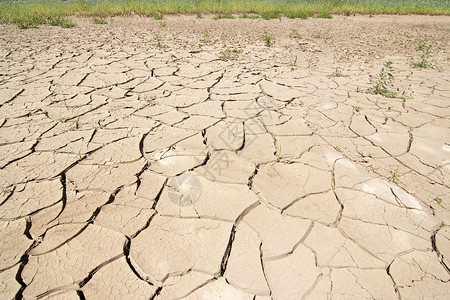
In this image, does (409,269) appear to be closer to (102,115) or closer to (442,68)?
(102,115)

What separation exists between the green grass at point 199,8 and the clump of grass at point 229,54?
320 cm

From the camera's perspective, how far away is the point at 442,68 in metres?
3.91

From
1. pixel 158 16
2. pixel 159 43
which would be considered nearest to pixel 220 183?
pixel 159 43

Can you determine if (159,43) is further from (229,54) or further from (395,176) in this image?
(395,176)

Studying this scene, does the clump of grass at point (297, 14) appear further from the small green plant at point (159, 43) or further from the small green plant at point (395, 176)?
the small green plant at point (395, 176)

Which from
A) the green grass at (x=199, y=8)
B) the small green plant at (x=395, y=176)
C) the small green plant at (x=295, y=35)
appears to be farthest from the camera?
the green grass at (x=199, y=8)

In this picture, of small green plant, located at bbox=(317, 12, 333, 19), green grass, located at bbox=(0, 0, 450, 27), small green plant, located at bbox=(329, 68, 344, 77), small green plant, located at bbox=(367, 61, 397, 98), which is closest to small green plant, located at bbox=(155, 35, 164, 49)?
green grass, located at bbox=(0, 0, 450, 27)

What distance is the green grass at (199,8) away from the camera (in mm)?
6449

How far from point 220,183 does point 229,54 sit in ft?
9.76

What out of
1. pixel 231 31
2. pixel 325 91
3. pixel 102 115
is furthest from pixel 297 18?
pixel 102 115

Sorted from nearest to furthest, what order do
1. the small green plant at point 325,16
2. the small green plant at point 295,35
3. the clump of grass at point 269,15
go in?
the small green plant at point 295,35, the clump of grass at point 269,15, the small green plant at point 325,16

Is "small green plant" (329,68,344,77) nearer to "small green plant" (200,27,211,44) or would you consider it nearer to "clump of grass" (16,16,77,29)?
"small green plant" (200,27,211,44)

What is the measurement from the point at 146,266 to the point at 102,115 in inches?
66.1

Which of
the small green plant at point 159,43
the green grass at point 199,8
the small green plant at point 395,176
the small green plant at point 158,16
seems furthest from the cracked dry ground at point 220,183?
the green grass at point 199,8
